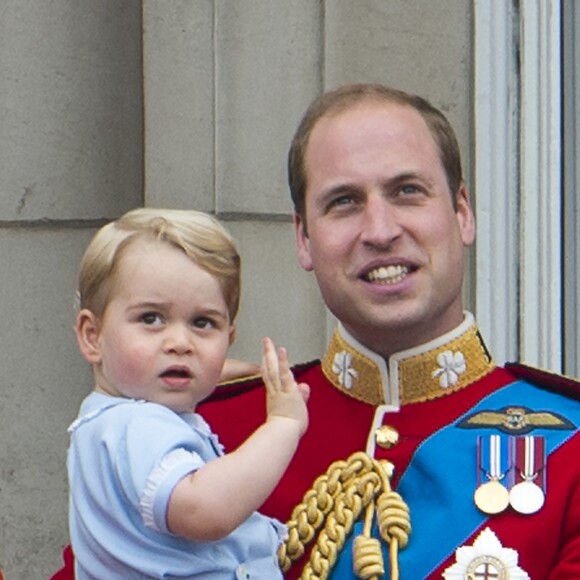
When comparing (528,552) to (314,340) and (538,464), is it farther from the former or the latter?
(314,340)

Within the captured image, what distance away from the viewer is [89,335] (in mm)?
3152

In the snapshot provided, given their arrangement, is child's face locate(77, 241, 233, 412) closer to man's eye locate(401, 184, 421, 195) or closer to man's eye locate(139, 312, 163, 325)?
man's eye locate(139, 312, 163, 325)

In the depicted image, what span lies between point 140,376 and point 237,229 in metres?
2.41

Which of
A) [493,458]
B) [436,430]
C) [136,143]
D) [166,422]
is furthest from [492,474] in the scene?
A: [136,143]

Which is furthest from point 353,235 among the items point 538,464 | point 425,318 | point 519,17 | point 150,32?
point 150,32

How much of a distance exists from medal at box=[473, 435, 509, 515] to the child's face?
1.54ft

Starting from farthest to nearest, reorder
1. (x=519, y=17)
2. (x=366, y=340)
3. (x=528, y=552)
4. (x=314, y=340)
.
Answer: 1. (x=314, y=340)
2. (x=519, y=17)
3. (x=366, y=340)
4. (x=528, y=552)

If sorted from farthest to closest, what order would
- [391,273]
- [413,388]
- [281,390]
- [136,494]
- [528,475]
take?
[413,388], [391,273], [528,475], [281,390], [136,494]

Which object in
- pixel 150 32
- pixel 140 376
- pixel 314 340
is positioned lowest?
pixel 314 340

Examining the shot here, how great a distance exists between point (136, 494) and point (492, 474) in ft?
2.02

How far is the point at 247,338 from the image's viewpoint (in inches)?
214

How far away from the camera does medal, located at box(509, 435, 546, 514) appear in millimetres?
3248

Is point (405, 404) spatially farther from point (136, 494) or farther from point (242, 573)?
point (136, 494)

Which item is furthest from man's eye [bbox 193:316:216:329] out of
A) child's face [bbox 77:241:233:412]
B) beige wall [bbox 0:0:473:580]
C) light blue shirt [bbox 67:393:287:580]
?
beige wall [bbox 0:0:473:580]
